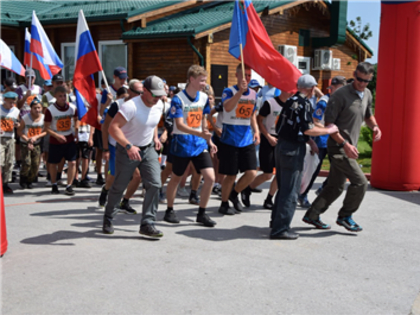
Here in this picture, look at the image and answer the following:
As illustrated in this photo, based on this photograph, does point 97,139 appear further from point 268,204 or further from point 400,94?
point 400,94

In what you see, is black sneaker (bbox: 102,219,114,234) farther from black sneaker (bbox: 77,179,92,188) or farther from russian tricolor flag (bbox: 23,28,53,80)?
russian tricolor flag (bbox: 23,28,53,80)

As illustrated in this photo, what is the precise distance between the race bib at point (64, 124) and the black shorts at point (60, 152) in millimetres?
289

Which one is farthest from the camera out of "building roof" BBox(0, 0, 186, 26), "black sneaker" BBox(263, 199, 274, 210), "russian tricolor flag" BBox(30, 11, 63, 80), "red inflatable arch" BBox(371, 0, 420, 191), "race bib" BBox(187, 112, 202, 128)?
"building roof" BBox(0, 0, 186, 26)

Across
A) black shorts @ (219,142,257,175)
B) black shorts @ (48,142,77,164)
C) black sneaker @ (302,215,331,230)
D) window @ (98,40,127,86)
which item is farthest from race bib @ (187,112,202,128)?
window @ (98,40,127,86)

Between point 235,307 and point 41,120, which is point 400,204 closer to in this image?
point 235,307

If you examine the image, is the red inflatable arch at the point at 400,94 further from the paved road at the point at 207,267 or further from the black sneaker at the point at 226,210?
the black sneaker at the point at 226,210

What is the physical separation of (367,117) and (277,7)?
14853 mm

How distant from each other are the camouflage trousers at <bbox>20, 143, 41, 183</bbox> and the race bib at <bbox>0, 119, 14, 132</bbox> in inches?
19.1

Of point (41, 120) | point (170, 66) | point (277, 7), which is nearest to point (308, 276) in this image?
point (41, 120)

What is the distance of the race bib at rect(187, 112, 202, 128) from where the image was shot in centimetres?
714

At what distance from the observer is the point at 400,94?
10.0m

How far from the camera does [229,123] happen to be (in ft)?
25.4

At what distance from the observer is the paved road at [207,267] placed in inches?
170

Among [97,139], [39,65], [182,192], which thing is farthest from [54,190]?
[39,65]
